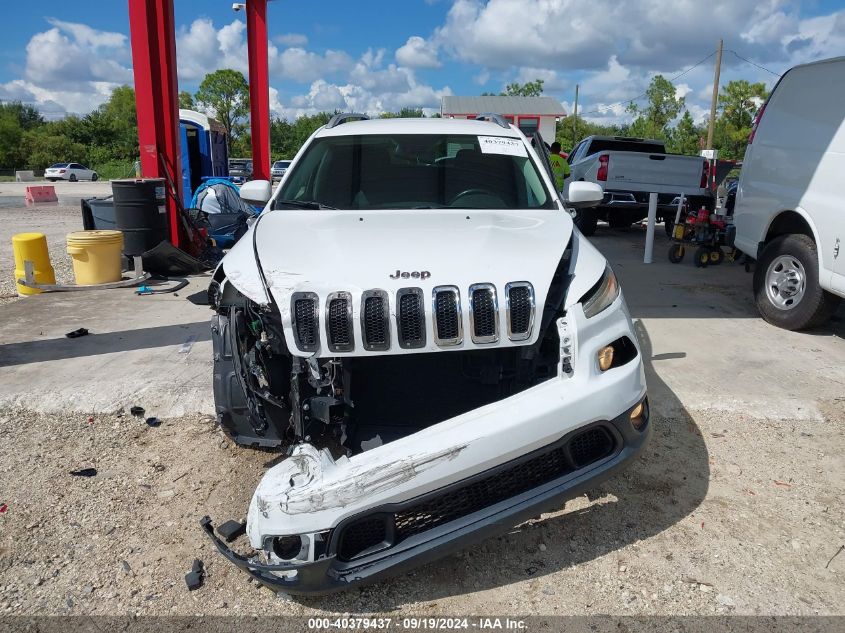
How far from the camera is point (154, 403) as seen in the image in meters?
4.44

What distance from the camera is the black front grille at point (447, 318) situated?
2.66 m

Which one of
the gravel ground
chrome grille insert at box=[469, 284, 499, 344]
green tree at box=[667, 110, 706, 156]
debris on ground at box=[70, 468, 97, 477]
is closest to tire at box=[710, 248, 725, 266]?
the gravel ground

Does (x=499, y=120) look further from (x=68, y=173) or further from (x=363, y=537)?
(x=68, y=173)

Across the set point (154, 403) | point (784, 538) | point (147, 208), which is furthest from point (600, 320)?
point (147, 208)

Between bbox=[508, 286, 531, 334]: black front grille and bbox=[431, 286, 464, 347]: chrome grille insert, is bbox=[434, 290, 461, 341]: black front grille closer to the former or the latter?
bbox=[431, 286, 464, 347]: chrome grille insert

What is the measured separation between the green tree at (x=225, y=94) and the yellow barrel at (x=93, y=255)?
200 ft

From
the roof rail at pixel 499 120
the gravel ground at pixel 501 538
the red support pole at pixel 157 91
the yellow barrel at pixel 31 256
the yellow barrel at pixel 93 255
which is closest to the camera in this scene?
the gravel ground at pixel 501 538

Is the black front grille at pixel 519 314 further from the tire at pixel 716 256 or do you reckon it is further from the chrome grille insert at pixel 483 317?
the tire at pixel 716 256

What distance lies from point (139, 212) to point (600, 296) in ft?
24.7

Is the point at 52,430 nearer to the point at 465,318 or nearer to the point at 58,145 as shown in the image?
the point at 465,318

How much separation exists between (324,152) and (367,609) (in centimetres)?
301

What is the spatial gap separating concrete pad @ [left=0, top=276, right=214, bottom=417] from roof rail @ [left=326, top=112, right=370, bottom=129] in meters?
2.09

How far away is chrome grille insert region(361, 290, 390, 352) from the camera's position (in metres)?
2.65

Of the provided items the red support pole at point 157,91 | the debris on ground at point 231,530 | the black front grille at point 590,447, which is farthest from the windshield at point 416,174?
the red support pole at point 157,91
